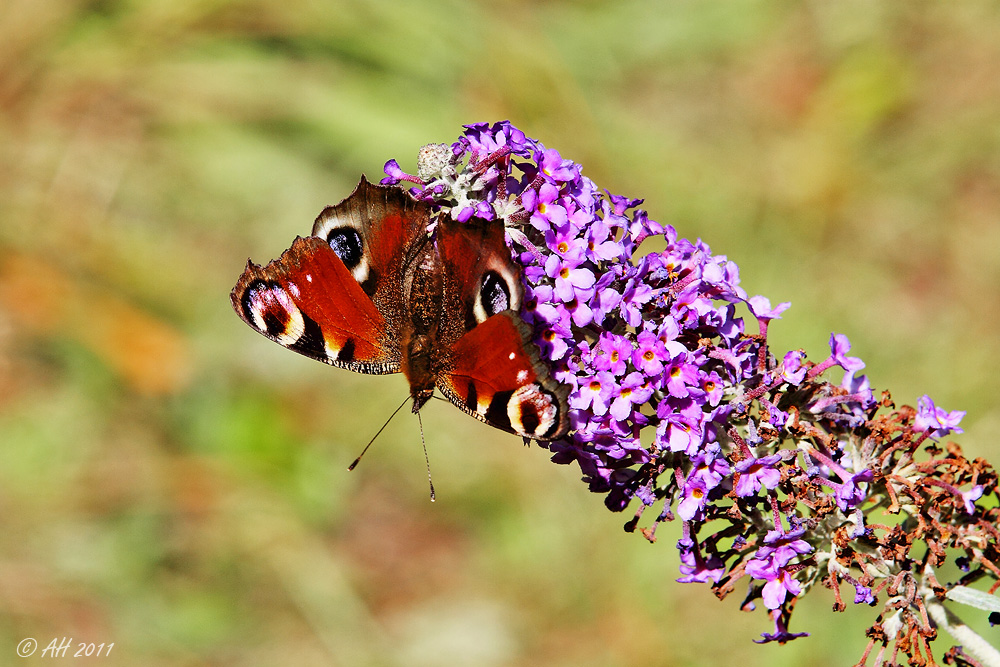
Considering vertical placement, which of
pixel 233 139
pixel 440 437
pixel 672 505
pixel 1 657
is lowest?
pixel 672 505

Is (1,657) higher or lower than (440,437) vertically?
lower

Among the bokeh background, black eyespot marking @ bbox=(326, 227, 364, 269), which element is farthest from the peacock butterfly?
the bokeh background

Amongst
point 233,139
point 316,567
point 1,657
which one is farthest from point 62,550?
point 233,139

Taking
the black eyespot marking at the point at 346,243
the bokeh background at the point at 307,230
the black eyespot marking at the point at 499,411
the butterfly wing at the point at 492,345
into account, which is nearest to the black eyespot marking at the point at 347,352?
the black eyespot marking at the point at 346,243

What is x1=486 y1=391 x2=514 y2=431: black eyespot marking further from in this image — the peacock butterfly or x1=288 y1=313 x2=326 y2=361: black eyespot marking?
x1=288 y1=313 x2=326 y2=361: black eyespot marking

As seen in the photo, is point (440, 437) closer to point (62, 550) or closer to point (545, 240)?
point (62, 550)

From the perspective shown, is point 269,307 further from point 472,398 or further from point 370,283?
point 472,398

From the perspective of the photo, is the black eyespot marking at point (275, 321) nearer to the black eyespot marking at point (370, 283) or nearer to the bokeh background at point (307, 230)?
the black eyespot marking at point (370, 283)

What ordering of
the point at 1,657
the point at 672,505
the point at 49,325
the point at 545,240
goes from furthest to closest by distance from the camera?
1. the point at 49,325
2. the point at 1,657
3. the point at 672,505
4. the point at 545,240
